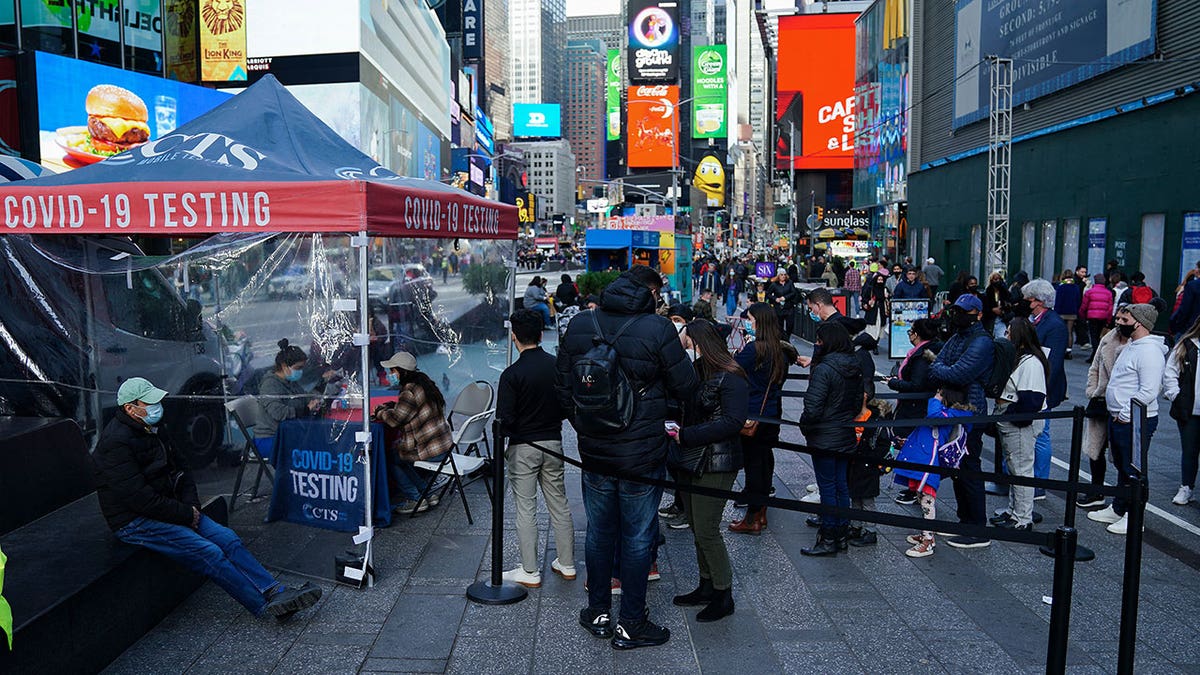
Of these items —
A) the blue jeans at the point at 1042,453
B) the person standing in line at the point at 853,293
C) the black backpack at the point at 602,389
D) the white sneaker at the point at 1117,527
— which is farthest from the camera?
the person standing in line at the point at 853,293

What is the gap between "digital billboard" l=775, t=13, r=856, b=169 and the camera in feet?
291

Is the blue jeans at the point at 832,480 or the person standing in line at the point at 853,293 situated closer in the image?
the blue jeans at the point at 832,480

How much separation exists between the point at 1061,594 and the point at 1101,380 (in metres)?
4.37

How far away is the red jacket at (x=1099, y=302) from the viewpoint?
1747 cm

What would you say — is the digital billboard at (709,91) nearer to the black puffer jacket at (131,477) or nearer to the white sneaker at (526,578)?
the white sneaker at (526,578)

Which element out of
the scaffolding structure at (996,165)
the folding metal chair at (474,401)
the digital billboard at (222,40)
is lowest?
the folding metal chair at (474,401)

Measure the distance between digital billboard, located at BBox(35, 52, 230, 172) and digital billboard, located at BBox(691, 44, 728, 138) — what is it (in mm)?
135279

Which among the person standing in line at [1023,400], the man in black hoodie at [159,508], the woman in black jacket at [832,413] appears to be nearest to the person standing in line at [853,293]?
the person standing in line at [1023,400]

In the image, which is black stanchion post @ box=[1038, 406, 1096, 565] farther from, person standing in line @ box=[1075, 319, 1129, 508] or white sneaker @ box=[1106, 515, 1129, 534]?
person standing in line @ box=[1075, 319, 1129, 508]

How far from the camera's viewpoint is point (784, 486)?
9.15 metres

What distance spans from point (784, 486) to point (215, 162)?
5619 millimetres

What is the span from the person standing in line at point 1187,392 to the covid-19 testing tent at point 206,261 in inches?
231

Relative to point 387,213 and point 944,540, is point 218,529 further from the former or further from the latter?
point 944,540

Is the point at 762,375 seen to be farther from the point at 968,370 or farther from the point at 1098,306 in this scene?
the point at 1098,306
